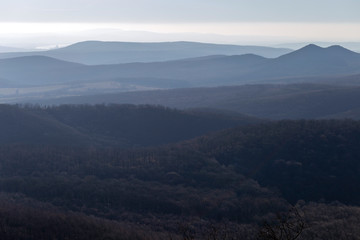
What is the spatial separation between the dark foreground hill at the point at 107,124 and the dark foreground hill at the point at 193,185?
9742mm

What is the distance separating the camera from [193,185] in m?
43.1

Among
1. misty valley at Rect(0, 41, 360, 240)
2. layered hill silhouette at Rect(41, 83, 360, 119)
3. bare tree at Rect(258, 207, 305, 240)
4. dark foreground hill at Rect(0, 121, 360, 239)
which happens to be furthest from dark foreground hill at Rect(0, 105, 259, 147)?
bare tree at Rect(258, 207, 305, 240)

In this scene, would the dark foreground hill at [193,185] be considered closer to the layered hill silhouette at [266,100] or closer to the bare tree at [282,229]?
the bare tree at [282,229]

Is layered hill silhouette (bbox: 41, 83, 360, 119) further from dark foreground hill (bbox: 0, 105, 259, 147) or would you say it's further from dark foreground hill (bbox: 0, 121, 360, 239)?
dark foreground hill (bbox: 0, 121, 360, 239)

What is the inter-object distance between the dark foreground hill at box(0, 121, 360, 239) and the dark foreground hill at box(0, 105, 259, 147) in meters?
9.74

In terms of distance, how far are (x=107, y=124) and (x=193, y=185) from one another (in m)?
33.3

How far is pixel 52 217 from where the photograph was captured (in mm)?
31562

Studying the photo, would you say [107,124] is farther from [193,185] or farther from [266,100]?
[266,100]

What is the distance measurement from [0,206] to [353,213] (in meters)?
20.3

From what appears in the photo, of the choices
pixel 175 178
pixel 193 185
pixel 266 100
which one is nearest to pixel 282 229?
pixel 193 185

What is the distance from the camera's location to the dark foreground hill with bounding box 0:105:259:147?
216ft

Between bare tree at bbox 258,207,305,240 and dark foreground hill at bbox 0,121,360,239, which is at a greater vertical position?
bare tree at bbox 258,207,305,240

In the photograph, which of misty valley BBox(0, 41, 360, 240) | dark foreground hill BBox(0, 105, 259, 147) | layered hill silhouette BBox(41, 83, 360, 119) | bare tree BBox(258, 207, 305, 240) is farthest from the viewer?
layered hill silhouette BBox(41, 83, 360, 119)

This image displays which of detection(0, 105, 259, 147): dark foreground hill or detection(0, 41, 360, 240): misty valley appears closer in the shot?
detection(0, 41, 360, 240): misty valley
